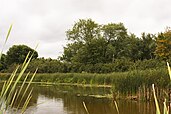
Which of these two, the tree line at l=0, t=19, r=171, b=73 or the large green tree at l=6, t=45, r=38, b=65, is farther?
the large green tree at l=6, t=45, r=38, b=65

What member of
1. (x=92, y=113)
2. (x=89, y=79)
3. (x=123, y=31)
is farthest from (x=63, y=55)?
(x=92, y=113)

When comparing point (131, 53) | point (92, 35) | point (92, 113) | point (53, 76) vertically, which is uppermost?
point (92, 35)

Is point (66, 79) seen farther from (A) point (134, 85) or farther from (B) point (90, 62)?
(A) point (134, 85)

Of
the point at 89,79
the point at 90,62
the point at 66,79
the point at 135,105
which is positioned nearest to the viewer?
the point at 135,105

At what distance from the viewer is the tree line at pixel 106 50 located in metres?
30.2

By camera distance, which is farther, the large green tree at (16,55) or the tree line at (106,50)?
the large green tree at (16,55)

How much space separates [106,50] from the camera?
38938 mm

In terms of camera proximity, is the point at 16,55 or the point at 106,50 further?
the point at 16,55

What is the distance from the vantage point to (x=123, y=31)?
43156mm

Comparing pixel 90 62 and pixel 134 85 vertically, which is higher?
pixel 90 62

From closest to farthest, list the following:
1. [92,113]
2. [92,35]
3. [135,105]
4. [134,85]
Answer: [92,113] → [135,105] → [134,85] → [92,35]

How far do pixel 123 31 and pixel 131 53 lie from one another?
6824 mm

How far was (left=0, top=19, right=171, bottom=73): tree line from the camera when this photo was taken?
1191 inches

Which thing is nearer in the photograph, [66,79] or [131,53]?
[66,79]
